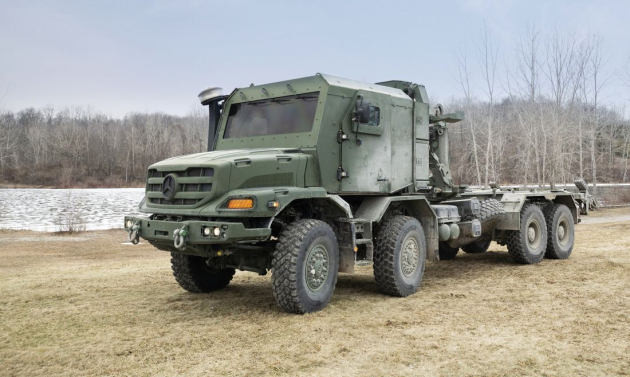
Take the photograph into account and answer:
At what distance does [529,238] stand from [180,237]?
7361 millimetres

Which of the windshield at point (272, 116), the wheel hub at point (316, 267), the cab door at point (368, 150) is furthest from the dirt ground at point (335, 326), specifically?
the windshield at point (272, 116)

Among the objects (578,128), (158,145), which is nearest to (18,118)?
(158,145)

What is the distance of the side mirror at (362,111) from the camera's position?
7434mm

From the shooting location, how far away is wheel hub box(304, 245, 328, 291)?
22.0 ft

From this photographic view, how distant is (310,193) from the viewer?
22.1 ft

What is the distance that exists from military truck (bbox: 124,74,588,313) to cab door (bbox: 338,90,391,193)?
0.02 meters

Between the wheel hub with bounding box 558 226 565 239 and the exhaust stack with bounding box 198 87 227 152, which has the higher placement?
the exhaust stack with bounding box 198 87 227 152

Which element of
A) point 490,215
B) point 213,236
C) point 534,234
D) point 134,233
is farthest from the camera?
point 534,234

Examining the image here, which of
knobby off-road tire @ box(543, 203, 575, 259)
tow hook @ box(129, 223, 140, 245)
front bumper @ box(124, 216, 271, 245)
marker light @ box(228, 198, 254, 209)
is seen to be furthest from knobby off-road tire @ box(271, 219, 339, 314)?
knobby off-road tire @ box(543, 203, 575, 259)

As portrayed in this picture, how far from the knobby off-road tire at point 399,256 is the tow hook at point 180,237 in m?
2.87

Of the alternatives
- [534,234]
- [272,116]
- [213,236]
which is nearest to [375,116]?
[272,116]

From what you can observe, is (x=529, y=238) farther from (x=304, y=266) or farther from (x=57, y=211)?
(x=57, y=211)

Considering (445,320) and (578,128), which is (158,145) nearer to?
(578,128)

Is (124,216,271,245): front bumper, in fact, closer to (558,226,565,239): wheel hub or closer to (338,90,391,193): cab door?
(338,90,391,193): cab door
